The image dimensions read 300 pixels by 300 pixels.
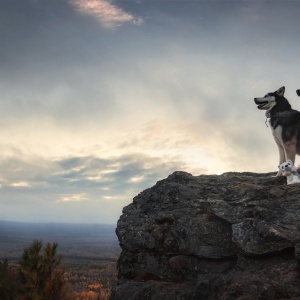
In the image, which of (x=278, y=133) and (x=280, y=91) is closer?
(x=278, y=133)

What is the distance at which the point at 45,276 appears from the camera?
68.3ft

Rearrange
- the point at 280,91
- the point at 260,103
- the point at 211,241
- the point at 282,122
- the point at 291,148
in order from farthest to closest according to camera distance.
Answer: the point at 260,103, the point at 280,91, the point at 282,122, the point at 291,148, the point at 211,241

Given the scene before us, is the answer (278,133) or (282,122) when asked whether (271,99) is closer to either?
(282,122)

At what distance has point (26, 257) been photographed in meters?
23.6

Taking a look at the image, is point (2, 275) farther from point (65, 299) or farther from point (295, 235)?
point (295, 235)

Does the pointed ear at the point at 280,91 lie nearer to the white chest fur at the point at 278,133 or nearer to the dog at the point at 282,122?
the dog at the point at 282,122

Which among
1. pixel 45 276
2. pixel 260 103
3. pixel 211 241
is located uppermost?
pixel 260 103

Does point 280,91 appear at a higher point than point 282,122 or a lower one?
higher

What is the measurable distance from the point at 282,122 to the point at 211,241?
20.7 feet

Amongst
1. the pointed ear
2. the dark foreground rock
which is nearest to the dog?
the pointed ear

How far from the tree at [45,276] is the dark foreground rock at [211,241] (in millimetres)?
6177

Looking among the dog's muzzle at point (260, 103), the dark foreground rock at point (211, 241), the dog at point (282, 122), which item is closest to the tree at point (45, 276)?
the dark foreground rock at point (211, 241)

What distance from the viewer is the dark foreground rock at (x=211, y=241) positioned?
408 inches

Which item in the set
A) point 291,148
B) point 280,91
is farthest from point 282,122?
point 280,91
